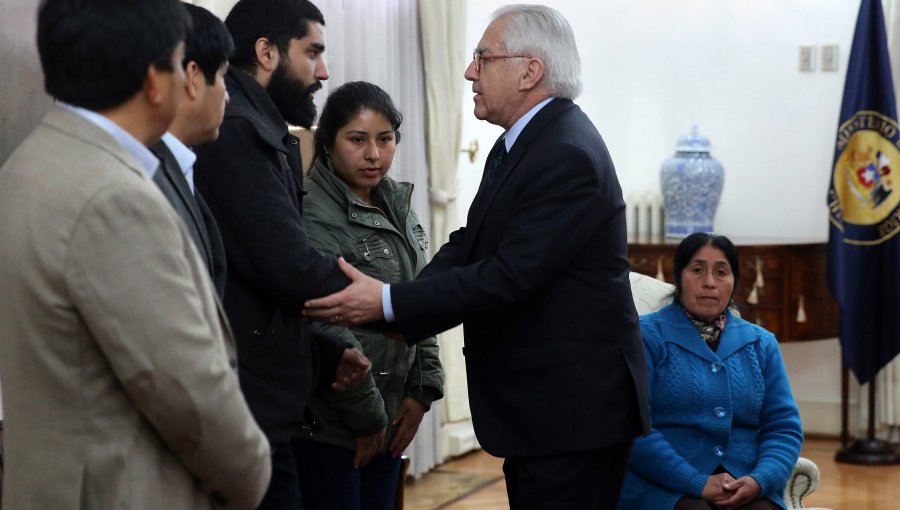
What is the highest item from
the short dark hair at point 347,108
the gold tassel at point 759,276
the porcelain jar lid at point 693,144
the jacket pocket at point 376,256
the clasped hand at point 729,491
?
the short dark hair at point 347,108

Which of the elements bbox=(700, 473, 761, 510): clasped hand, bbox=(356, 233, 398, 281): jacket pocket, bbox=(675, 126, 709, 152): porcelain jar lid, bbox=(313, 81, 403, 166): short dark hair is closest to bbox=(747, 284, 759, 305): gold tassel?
bbox=(675, 126, 709, 152): porcelain jar lid

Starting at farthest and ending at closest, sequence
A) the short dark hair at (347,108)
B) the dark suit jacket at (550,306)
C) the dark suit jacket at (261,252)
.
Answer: the short dark hair at (347,108) < the dark suit jacket at (550,306) < the dark suit jacket at (261,252)

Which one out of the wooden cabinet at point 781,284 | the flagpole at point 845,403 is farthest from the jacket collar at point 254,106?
the flagpole at point 845,403

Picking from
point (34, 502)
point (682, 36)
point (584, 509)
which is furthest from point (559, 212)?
point (682, 36)

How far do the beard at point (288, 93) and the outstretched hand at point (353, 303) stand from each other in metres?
0.31

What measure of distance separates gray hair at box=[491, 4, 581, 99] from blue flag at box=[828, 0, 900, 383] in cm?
347

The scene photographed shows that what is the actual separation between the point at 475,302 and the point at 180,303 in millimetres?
1008

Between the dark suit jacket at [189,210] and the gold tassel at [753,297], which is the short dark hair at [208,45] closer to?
the dark suit jacket at [189,210]

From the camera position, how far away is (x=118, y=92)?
147 cm

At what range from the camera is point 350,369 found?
251cm

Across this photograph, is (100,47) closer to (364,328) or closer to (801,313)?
(364,328)

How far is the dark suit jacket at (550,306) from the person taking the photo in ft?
7.67

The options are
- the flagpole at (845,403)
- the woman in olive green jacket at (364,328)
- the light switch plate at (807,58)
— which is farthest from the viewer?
the light switch plate at (807,58)

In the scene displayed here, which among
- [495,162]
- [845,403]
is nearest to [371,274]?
[495,162]
